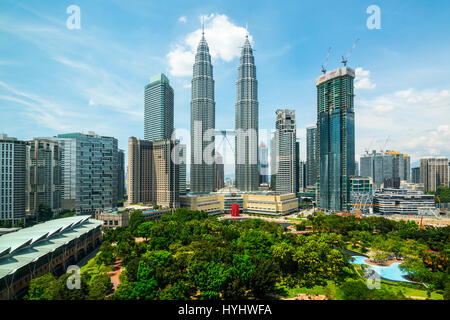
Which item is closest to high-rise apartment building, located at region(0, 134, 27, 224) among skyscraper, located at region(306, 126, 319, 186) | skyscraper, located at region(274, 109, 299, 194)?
skyscraper, located at region(274, 109, 299, 194)

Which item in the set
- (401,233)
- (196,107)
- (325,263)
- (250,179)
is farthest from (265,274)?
(196,107)

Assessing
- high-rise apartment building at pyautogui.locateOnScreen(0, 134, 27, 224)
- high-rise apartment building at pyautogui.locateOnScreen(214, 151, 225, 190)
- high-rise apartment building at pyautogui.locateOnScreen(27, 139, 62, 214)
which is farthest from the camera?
high-rise apartment building at pyautogui.locateOnScreen(214, 151, 225, 190)

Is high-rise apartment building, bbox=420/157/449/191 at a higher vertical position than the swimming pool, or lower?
higher

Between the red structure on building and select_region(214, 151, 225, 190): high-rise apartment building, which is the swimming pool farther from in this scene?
select_region(214, 151, 225, 190): high-rise apartment building

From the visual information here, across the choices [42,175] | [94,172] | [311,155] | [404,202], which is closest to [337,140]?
[404,202]
